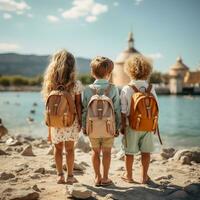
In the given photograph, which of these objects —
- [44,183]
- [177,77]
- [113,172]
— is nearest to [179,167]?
[113,172]

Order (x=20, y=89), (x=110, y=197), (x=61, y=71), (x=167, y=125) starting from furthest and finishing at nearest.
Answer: (x=20, y=89) → (x=167, y=125) → (x=61, y=71) → (x=110, y=197)

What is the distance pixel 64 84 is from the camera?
4.31m

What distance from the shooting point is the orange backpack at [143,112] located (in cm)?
431

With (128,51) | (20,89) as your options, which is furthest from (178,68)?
(20,89)

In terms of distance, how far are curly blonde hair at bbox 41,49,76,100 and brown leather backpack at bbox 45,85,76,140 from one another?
13 cm

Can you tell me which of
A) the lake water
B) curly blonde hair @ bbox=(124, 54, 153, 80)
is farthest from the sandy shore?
the lake water

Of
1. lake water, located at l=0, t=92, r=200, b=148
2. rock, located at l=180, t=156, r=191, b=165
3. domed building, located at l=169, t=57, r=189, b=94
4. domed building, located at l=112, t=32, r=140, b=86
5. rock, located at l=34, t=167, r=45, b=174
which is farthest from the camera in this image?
domed building, located at l=112, t=32, r=140, b=86

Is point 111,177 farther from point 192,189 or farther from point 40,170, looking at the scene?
point 192,189

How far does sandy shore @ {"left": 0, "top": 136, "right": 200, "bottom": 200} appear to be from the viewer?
3.95 meters

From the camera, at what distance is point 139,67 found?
4.54 metres

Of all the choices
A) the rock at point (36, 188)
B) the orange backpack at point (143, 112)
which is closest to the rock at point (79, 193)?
the rock at point (36, 188)

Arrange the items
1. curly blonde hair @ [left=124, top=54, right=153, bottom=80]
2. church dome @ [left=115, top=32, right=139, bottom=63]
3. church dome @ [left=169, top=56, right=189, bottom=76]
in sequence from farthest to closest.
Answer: church dome @ [left=169, top=56, right=189, bottom=76], church dome @ [left=115, top=32, right=139, bottom=63], curly blonde hair @ [left=124, top=54, right=153, bottom=80]

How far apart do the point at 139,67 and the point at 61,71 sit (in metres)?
0.90

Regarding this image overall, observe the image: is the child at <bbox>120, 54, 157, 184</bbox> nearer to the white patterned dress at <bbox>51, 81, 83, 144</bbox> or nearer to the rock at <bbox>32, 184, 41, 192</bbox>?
the white patterned dress at <bbox>51, 81, 83, 144</bbox>
